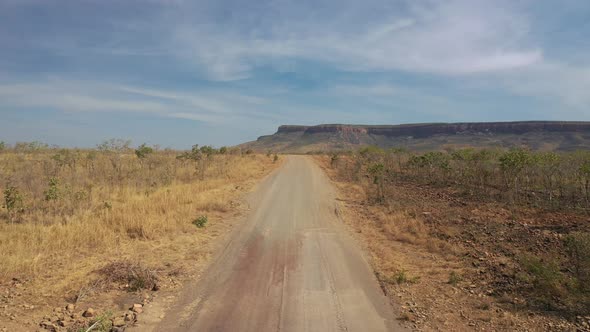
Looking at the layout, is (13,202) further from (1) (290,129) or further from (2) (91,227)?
(1) (290,129)

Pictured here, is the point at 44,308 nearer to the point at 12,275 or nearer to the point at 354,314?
the point at 12,275

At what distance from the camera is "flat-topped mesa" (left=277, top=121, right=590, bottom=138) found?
105 metres

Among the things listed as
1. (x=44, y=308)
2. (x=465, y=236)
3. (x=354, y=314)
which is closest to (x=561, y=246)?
(x=465, y=236)

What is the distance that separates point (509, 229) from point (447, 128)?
140m

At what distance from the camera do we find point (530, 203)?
57.4ft

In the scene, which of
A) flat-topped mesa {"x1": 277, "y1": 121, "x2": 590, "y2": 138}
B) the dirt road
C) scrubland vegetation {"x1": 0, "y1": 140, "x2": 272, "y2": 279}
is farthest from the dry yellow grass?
flat-topped mesa {"x1": 277, "y1": 121, "x2": 590, "y2": 138}

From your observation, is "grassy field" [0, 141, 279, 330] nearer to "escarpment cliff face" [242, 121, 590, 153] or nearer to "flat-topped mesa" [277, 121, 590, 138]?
"escarpment cliff face" [242, 121, 590, 153]

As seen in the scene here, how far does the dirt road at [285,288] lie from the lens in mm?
5355

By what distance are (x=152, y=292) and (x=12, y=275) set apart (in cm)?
278

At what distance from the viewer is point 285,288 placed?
6.66 meters

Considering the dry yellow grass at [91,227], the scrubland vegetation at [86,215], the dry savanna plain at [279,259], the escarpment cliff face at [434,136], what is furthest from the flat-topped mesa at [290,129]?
the dry savanna plain at [279,259]

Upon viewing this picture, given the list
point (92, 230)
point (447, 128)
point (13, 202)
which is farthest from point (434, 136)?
point (13, 202)

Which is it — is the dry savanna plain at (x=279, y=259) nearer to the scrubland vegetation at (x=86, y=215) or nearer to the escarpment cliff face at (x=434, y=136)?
the scrubland vegetation at (x=86, y=215)

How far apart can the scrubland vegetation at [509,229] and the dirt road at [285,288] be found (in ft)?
4.70
